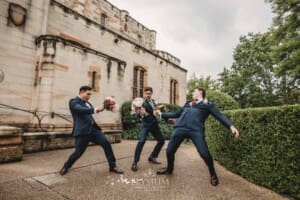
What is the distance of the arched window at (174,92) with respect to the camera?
1816 centimetres

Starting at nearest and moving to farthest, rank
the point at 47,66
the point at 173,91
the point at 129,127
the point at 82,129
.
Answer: the point at 82,129
the point at 47,66
the point at 129,127
the point at 173,91

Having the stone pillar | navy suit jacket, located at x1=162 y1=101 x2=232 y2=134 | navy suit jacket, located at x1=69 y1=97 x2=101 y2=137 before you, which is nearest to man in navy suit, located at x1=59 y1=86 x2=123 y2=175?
navy suit jacket, located at x1=69 y1=97 x2=101 y2=137

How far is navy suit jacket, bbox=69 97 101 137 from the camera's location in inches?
148

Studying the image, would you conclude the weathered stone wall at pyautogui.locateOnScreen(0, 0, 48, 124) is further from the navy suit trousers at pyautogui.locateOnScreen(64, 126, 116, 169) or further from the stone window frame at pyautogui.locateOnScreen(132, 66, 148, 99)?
the stone window frame at pyautogui.locateOnScreen(132, 66, 148, 99)

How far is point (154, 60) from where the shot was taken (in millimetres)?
15977

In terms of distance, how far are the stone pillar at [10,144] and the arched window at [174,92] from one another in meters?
13.9

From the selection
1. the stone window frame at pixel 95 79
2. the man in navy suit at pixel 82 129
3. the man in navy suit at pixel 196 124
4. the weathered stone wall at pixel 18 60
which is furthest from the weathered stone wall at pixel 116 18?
the man in navy suit at pixel 196 124

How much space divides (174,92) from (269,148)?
602 inches

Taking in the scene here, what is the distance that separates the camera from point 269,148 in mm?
3371

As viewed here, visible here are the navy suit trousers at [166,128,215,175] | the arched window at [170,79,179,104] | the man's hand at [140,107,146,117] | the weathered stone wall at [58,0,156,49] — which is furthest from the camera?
the arched window at [170,79,179,104]

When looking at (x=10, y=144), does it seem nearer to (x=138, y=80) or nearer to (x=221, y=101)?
(x=221, y=101)

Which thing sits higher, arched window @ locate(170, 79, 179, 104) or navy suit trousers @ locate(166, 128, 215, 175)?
arched window @ locate(170, 79, 179, 104)

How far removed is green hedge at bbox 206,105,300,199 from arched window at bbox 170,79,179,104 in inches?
536

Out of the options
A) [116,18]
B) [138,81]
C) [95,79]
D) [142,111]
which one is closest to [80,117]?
[142,111]
